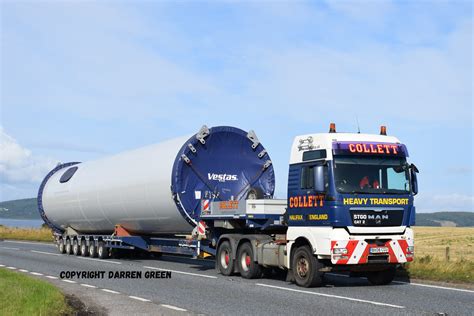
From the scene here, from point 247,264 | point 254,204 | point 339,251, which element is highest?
point 254,204

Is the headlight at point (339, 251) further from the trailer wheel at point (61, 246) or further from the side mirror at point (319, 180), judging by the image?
the trailer wheel at point (61, 246)

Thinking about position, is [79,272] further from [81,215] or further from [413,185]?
[413,185]

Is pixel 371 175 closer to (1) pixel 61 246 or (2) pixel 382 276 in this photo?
(2) pixel 382 276

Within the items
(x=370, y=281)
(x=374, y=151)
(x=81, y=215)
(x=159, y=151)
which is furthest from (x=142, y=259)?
(x=374, y=151)

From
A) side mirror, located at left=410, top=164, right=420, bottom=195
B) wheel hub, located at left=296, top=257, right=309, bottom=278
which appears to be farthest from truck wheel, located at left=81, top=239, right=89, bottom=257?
side mirror, located at left=410, top=164, right=420, bottom=195

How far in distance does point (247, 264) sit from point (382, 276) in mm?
3564

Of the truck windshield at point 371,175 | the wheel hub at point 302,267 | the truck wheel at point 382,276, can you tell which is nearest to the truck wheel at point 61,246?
the wheel hub at point 302,267

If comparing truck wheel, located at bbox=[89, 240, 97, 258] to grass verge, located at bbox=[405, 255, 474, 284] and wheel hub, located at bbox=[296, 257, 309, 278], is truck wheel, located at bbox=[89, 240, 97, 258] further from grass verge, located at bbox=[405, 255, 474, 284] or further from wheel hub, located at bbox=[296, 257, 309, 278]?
wheel hub, located at bbox=[296, 257, 309, 278]

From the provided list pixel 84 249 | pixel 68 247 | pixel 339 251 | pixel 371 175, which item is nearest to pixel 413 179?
pixel 371 175

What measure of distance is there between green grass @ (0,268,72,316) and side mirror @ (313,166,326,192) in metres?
5.61

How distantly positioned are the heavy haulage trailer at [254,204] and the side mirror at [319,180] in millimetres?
30

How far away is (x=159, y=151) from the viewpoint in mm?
21953

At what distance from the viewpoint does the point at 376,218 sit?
14883 mm

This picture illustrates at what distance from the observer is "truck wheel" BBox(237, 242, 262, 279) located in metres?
17.4
